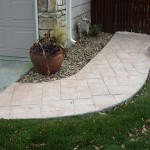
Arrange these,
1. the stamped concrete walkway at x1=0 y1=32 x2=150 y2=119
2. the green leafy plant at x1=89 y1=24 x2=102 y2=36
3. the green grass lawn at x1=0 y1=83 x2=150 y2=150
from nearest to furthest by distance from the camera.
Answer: the green grass lawn at x1=0 y1=83 x2=150 y2=150 < the stamped concrete walkway at x1=0 y1=32 x2=150 y2=119 < the green leafy plant at x1=89 y1=24 x2=102 y2=36

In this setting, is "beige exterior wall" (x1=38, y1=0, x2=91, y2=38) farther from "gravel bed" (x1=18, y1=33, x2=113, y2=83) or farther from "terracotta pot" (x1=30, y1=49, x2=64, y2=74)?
"terracotta pot" (x1=30, y1=49, x2=64, y2=74)

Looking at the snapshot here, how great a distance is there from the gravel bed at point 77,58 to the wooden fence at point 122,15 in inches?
18.9

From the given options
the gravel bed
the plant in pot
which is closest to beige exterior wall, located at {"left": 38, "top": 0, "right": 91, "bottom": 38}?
the plant in pot

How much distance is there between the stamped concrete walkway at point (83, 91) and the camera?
15.7 feet

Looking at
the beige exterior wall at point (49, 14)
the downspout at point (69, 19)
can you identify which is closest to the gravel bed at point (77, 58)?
the downspout at point (69, 19)

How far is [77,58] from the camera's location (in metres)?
7.29

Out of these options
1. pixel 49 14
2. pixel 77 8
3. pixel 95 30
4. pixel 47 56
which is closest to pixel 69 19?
pixel 49 14

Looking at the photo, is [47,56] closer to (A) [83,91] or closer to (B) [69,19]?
(A) [83,91]

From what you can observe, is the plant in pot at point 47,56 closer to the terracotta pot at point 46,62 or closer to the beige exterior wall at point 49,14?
the terracotta pot at point 46,62

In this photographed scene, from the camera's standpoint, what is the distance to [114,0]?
32.6 feet

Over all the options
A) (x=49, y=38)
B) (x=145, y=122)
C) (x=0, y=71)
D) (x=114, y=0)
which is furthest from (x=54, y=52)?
(x=114, y=0)

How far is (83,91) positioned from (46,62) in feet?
3.30

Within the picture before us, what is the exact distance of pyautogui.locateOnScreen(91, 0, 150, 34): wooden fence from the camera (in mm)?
9922

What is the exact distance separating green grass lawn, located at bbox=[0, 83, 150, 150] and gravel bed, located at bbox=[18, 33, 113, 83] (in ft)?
5.68
